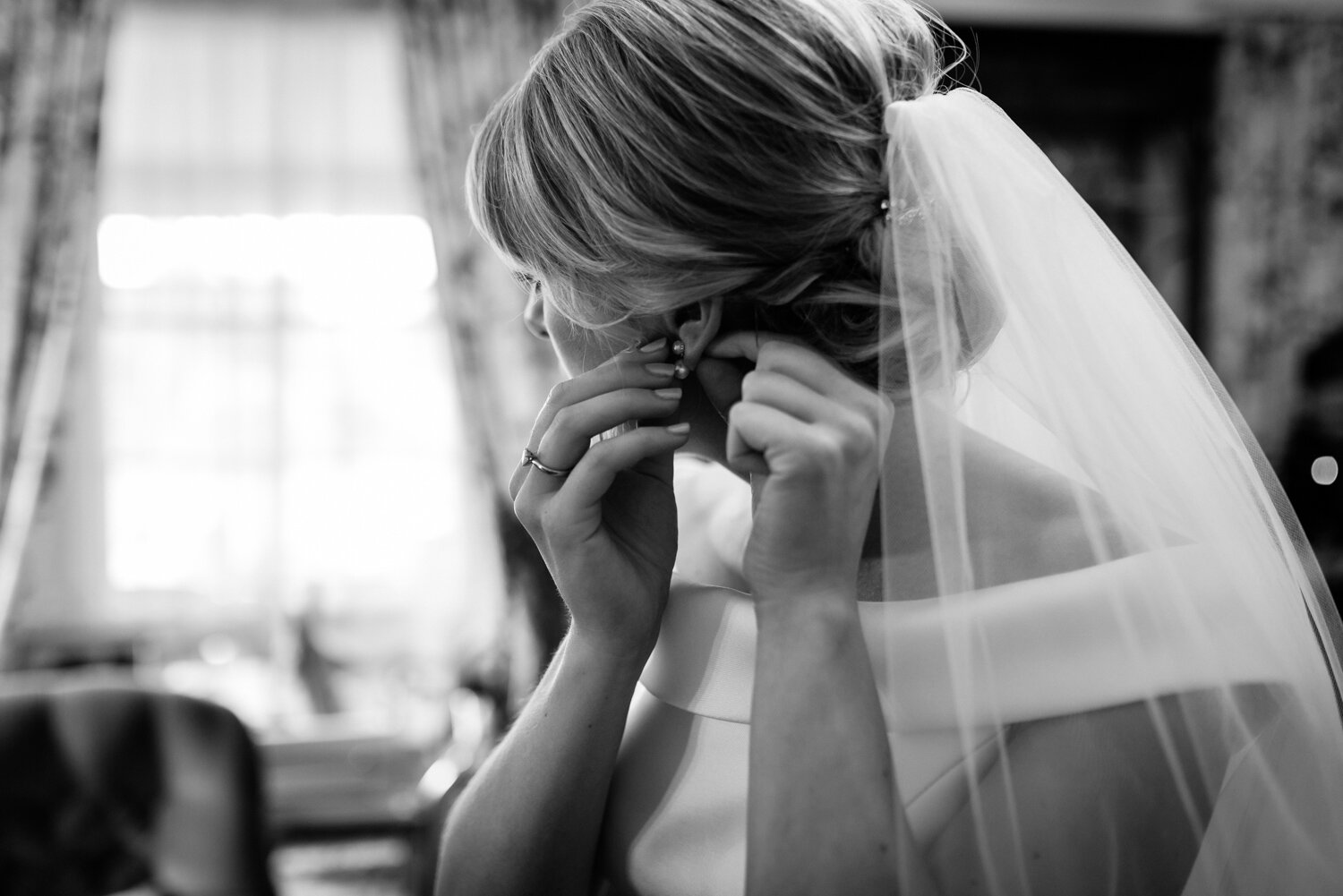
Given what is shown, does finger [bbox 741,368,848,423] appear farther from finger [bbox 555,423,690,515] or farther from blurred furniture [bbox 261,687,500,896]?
blurred furniture [bbox 261,687,500,896]

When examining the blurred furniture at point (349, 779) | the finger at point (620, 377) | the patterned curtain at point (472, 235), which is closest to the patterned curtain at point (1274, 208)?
the patterned curtain at point (472, 235)

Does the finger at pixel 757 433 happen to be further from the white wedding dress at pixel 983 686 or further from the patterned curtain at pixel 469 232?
the patterned curtain at pixel 469 232

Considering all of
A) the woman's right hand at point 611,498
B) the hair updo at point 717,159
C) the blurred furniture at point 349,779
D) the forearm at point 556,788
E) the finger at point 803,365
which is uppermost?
the hair updo at point 717,159

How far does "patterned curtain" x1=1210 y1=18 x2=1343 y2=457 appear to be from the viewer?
14.3 feet

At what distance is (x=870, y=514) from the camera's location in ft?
3.22

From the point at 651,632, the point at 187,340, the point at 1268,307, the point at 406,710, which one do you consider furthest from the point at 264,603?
the point at 1268,307

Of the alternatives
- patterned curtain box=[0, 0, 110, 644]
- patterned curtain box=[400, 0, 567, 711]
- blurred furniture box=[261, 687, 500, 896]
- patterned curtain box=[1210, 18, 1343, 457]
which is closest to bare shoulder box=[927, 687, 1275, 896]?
blurred furniture box=[261, 687, 500, 896]

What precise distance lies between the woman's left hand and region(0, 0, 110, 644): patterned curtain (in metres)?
3.58

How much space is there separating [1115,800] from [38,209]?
13.1 ft

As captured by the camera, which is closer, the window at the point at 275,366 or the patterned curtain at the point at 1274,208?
the window at the point at 275,366

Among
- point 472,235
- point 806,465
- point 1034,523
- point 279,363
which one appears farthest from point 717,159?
point 279,363

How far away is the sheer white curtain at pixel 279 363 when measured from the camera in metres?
3.84

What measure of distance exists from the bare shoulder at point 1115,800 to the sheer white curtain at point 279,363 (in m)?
3.10

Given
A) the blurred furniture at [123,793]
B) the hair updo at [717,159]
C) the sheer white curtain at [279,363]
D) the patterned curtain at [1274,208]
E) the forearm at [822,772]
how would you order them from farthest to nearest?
the patterned curtain at [1274,208] < the sheer white curtain at [279,363] < the blurred furniture at [123,793] < the hair updo at [717,159] < the forearm at [822,772]
